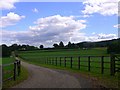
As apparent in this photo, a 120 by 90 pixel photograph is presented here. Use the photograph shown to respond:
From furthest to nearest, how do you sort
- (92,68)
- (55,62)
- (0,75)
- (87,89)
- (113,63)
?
(55,62) < (92,68) < (113,63) < (0,75) < (87,89)

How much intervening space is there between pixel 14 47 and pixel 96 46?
2412 inches

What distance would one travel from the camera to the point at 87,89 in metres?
12.3

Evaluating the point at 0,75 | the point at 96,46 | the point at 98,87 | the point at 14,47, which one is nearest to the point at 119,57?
the point at 98,87

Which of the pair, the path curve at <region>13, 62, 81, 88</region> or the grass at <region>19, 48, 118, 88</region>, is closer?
the path curve at <region>13, 62, 81, 88</region>

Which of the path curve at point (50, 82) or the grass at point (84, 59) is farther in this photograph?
the grass at point (84, 59)

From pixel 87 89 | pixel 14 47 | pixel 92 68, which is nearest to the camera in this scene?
pixel 87 89

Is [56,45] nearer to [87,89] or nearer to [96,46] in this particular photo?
[96,46]

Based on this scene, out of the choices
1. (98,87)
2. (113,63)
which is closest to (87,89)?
(98,87)

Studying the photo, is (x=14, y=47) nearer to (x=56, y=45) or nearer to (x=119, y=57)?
(x=56, y=45)

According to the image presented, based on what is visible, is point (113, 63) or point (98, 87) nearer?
point (98, 87)

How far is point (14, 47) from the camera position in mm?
155625

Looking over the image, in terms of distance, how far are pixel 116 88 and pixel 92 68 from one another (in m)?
14.0

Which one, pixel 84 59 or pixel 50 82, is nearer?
pixel 50 82

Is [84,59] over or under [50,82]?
under
